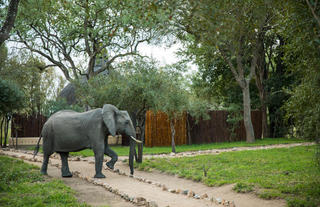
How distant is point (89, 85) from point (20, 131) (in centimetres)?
972

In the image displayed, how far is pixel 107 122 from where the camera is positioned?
8828 millimetres

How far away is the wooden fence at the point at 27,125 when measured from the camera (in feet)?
67.1

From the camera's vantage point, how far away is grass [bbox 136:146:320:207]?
600cm

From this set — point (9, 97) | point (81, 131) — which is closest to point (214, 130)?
point (9, 97)

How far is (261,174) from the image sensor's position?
322 inches

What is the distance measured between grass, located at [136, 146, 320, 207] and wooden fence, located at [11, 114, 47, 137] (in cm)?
1226

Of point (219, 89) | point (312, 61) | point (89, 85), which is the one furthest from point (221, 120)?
point (312, 61)

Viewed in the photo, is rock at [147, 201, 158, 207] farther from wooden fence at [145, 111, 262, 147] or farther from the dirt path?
wooden fence at [145, 111, 262, 147]

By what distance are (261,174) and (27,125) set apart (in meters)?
16.7

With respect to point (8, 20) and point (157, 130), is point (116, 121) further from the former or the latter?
point (157, 130)

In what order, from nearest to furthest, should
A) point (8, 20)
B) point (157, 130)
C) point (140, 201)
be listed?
point (140, 201), point (8, 20), point (157, 130)

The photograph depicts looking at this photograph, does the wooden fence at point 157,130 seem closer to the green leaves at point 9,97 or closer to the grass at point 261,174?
the green leaves at point 9,97

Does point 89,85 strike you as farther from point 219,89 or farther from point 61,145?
point 219,89

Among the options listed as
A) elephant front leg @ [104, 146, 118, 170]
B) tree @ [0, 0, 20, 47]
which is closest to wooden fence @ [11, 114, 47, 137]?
elephant front leg @ [104, 146, 118, 170]
